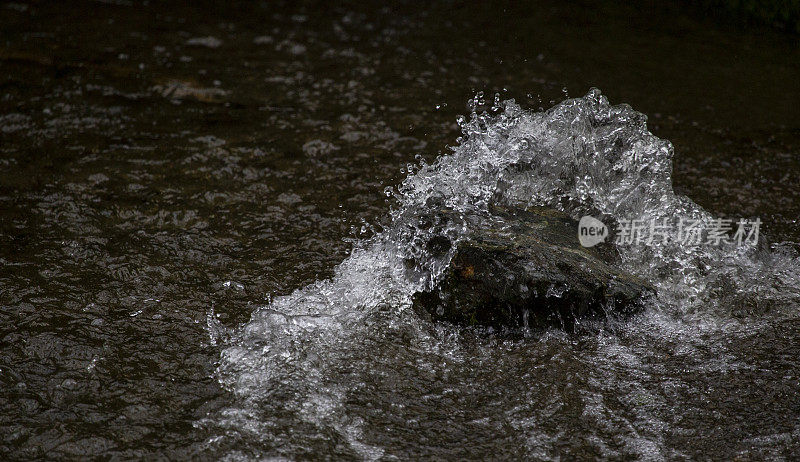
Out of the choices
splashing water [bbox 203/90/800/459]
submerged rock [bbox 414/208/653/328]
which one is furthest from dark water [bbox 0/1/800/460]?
submerged rock [bbox 414/208/653/328]

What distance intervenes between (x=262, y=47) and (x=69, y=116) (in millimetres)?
2504

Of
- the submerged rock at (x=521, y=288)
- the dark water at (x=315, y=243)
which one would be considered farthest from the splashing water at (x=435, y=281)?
the submerged rock at (x=521, y=288)

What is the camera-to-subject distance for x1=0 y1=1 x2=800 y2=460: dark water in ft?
10.8

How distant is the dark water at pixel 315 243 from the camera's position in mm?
3283

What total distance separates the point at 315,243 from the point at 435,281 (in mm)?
1042

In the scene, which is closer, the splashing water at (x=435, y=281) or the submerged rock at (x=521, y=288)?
the splashing water at (x=435, y=281)

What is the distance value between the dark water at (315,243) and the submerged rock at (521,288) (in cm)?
13

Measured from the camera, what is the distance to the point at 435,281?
13.5 ft

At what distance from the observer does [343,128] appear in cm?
637

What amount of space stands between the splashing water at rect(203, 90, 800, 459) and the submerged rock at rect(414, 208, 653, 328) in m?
0.12

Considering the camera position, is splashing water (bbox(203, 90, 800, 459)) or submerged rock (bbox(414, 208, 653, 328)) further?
submerged rock (bbox(414, 208, 653, 328))

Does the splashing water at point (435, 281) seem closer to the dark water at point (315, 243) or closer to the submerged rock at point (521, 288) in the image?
the dark water at point (315, 243)

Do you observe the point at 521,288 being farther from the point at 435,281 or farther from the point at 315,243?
the point at 315,243

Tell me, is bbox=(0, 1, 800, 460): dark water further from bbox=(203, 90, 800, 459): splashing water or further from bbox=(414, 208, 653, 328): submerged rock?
bbox=(414, 208, 653, 328): submerged rock
